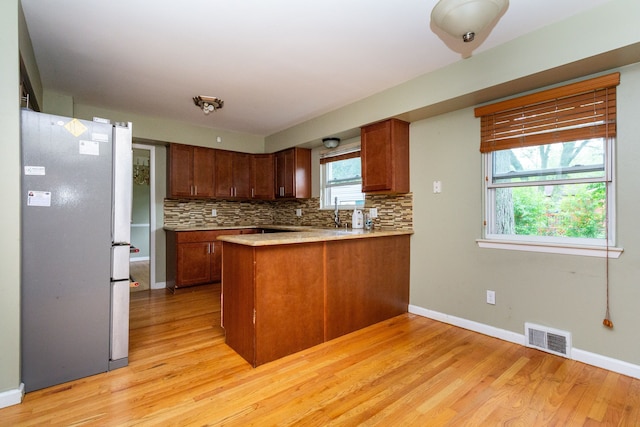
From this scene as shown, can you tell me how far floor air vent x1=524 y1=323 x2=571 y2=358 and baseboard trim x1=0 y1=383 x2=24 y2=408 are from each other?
136 inches

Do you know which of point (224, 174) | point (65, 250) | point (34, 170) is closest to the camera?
point (34, 170)

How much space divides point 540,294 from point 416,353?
110cm

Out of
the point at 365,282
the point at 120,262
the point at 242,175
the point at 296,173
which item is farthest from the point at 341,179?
the point at 120,262

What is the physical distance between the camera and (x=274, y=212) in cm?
572

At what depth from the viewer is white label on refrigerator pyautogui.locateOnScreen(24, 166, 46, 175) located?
183 cm

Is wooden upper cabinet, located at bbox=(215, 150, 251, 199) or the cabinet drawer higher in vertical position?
wooden upper cabinet, located at bbox=(215, 150, 251, 199)

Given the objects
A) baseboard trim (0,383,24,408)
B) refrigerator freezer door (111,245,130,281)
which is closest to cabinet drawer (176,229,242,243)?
A: refrigerator freezer door (111,245,130,281)

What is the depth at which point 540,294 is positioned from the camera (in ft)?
8.04

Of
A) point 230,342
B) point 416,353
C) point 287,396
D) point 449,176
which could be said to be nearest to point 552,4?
point 449,176

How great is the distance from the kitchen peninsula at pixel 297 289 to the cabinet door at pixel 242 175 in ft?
8.59

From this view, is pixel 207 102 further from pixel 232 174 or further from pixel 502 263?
pixel 502 263

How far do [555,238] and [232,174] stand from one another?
4221 millimetres

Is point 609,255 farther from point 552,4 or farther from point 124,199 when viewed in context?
point 124,199

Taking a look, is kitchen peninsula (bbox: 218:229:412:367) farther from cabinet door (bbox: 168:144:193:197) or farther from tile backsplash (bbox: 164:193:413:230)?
cabinet door (bbox: 168:144:193:197)
